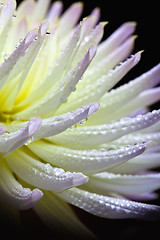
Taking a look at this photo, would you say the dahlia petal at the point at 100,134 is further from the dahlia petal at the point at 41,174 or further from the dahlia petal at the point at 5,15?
the dahlia petal at the point at 5,15

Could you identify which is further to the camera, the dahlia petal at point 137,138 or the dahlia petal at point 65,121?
the dahlia petal at point 137,138

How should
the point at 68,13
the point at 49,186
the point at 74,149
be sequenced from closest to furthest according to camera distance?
the point at 49,186, the point at 74,149, the point at 68,13

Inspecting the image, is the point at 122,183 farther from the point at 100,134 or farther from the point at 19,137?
the point at 19,137

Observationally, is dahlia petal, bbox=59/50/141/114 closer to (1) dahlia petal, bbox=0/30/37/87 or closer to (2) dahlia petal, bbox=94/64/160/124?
(2) dahlia petal, bbox=94/64/160/124

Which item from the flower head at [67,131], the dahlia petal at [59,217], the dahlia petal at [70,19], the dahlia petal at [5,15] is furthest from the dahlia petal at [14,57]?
the dahlia petal at [70,19]

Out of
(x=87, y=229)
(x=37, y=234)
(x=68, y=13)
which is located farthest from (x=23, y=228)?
(x=68, y=13)

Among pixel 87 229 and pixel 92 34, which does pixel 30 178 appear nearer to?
pixel 87 229

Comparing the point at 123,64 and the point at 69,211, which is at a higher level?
the point at 123,64

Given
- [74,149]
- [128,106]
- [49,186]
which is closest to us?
[49,186]
